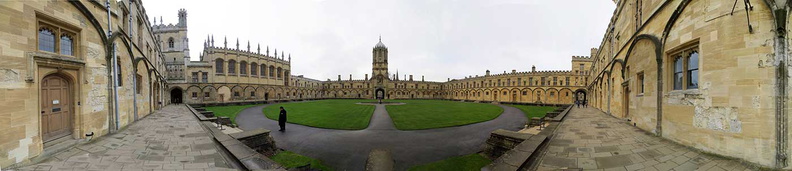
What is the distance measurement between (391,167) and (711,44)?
24.3ft

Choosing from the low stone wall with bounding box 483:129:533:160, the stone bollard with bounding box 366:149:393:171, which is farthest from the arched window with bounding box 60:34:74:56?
the low stone wall with bounding box 483:129:533:160


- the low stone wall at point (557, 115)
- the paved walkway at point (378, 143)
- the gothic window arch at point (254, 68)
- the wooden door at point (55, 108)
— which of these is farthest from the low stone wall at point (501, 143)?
the gothic window arch at point (254, 68)

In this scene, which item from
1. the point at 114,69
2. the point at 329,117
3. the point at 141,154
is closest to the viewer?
the point at 141,154

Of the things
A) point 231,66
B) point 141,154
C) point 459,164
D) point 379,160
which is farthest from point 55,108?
point 231,66

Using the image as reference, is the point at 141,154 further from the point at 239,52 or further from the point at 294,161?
the point at 239,52

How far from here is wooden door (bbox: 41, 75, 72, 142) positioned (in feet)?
17.9

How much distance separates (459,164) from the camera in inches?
243

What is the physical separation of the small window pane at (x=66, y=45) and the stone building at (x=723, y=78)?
1464 centimetres

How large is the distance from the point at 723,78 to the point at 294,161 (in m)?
9.76

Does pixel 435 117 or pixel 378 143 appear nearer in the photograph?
pixel 378 143

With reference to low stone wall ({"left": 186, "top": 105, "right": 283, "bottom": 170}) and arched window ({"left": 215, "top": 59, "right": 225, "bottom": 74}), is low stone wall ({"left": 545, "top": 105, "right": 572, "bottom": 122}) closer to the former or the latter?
low stone wall ({"left": 186, "top": 105, "right": 283, "bottom": 170})

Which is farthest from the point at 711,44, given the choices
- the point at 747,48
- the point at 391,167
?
the point at 391,167

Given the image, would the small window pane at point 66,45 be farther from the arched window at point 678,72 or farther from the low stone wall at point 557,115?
the low stone wall at point 557,115

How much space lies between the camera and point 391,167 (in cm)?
585
